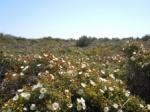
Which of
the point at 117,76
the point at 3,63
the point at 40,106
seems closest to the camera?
the point at 40,106

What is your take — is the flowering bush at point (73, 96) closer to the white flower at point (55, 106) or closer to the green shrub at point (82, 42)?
the white flower at point (55, 106)

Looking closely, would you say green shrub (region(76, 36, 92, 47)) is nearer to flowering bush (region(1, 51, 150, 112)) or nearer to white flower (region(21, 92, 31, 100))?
flowering bush (region(1, 51, 150, 112))

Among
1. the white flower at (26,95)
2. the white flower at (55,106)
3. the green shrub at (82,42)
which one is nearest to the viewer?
the white flower at (55,106)

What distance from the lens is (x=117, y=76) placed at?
22.5 feet

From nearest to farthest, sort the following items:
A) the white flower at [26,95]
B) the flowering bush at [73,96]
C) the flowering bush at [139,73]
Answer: the flowering bush at [73,96]
the white flower at [26,95]
the flowering bush at [139,73]

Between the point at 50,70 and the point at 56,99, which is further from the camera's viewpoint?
the point at 50,70

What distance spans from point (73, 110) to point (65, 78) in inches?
27.5

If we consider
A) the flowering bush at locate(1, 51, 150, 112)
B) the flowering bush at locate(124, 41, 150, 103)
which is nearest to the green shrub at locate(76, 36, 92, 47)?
the flowering bush at locate(124, 41, 150, 103)

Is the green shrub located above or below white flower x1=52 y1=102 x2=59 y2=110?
below

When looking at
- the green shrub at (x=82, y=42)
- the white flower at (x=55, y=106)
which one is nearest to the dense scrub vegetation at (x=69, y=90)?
the white flower at (x=55, y=106)

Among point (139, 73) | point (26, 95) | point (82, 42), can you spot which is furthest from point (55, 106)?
point (82, 42)

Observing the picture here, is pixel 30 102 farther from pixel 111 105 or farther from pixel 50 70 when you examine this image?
pixel 50 70

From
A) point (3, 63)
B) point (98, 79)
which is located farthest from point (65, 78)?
point (3, 63)

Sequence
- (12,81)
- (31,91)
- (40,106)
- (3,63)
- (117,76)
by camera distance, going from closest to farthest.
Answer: (40,106)
(31,91)
(12,81)
(117,76)
(3,63)
